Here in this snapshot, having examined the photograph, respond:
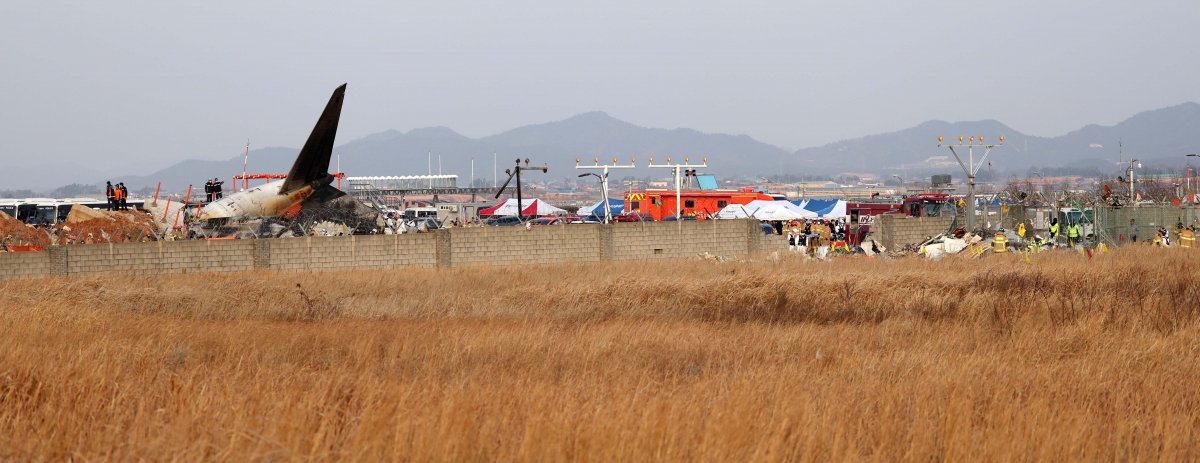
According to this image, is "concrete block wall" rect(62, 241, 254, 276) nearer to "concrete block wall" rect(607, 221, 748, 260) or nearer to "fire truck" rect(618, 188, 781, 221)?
"concrete block wall" rect(607, 221, 748, 260)

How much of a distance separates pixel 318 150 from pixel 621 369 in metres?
31.1

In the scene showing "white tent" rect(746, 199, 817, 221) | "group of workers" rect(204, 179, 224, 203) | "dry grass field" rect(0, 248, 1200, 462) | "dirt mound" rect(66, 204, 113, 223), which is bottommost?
"dry grass field" rect(0, 248, 1200, 462)

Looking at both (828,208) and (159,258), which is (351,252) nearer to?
(159,258)

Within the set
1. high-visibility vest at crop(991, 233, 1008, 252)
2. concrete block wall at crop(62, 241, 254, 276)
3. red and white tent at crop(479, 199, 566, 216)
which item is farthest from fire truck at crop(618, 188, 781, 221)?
concrete block wall at crop(62, 241, 254, 276)

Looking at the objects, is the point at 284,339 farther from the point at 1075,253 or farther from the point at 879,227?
the point at 879,227

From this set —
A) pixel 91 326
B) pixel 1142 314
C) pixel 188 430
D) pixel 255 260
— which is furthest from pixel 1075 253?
pixel 188 430

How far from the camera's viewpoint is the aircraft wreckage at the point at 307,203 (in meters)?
40.3

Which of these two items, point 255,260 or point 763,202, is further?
point 763,202

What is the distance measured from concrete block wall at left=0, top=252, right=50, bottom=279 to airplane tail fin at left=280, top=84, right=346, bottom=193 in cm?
1188

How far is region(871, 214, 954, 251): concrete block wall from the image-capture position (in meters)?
38.0

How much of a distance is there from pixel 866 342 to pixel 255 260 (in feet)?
66.0

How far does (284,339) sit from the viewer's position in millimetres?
15578

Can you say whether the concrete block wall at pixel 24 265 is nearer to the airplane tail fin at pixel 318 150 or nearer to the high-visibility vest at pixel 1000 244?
the airplane tail fin at pixel 318 150

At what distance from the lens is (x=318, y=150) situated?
41.6 m
